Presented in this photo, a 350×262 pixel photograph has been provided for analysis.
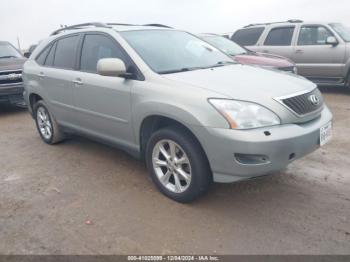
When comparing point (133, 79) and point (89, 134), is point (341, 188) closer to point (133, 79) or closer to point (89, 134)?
point (133, 79)

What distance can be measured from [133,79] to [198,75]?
67 cm

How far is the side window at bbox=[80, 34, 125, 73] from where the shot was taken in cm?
407

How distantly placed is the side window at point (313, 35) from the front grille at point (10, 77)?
6897 millimetres

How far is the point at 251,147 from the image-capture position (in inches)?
115

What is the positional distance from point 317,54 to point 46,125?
262 inches

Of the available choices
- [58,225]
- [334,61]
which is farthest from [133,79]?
[334,61]

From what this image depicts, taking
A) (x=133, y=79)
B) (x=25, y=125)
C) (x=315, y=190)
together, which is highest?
(x=133, y=79)

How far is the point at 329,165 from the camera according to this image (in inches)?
169

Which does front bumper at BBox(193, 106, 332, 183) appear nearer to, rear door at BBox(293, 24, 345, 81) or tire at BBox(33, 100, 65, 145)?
tire at BBox(33, 100, 65, 145)

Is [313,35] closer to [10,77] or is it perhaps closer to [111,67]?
[111,67]

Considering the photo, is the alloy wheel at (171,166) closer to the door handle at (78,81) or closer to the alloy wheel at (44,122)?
the door handle at (78,81)

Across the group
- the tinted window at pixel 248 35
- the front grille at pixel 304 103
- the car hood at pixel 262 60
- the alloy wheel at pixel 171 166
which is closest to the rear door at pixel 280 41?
the tinted window at pixel 248 35

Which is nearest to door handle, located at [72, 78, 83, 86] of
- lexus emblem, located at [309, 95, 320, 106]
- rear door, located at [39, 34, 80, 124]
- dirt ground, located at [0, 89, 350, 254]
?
rear door, located at [39, 34, 80, 124]

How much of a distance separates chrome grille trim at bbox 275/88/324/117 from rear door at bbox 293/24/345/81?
234 inches
